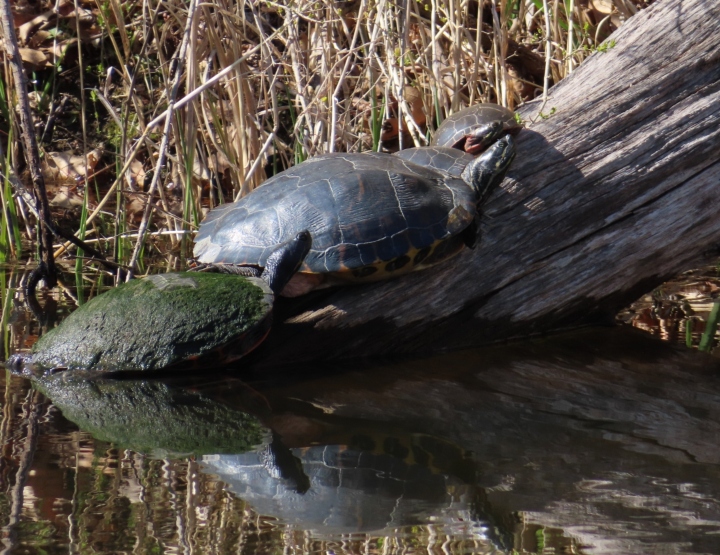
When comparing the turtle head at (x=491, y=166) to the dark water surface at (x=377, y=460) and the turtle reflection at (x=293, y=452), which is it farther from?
the turtle reflection at (x=293, y=452)

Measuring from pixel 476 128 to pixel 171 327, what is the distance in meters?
1.44

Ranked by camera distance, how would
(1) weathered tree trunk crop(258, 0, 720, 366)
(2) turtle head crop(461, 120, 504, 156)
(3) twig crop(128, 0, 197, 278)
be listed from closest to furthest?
1. (1) weathered tree trunk crop(258, 0, 720, 366)
2. (2) turtle head crop(461, 120, 504, 156)
3. (3) twig crop(128, 0, 197, 278)

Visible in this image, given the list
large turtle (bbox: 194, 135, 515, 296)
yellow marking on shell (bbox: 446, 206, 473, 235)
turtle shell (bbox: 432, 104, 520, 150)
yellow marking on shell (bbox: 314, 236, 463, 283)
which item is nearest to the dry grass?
turtle shell (bbox: 432, 104, 520, 150)

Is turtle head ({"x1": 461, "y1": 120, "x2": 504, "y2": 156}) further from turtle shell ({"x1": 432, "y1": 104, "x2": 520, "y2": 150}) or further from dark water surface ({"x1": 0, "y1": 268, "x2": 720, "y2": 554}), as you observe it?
dark water surface ({"x1": 0, "y1": 268, "x2": 720, "y2": 554})

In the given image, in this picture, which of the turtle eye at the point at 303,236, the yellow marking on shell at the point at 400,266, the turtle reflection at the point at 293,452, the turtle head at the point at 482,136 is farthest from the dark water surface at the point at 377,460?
the turtle head at the point at 482,136

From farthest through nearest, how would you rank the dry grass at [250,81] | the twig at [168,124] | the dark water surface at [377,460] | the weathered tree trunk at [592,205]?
the dry grass at [250,81] < the twig at [168,124] < the weathered tree trunk at [592,205] < the dark water surface at [377,460]

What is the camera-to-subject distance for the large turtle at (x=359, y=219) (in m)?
2.77

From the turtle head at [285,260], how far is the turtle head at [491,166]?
0.65 meters

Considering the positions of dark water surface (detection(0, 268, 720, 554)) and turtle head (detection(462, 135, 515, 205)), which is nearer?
dark water surface (detection(0, 268, 720, 554))

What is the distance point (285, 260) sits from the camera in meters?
2.70

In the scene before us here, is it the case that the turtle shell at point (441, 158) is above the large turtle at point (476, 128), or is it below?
below

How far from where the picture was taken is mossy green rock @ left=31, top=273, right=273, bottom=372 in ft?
8.61

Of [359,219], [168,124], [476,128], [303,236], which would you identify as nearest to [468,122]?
[476,128]

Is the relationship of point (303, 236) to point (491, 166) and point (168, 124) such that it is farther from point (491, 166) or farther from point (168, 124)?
point (168, 124)
